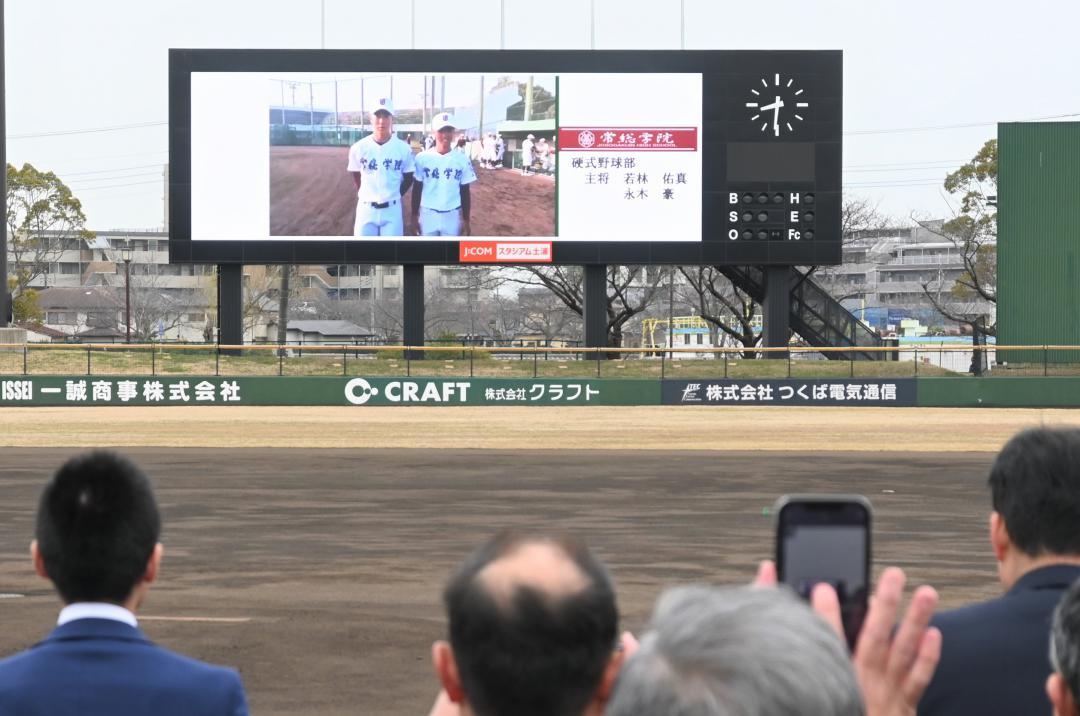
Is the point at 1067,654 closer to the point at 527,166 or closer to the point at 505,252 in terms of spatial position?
the point at 505,252

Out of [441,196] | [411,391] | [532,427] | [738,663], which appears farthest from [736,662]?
[441,196]

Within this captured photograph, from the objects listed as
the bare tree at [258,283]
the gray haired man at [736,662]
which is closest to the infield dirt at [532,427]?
the gray haired man at [736,662]

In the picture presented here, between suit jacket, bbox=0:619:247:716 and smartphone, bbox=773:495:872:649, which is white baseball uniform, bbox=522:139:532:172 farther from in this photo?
smartphone, bbox=773:495:872:649

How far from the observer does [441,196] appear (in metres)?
43.8

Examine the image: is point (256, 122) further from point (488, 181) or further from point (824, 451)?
point (824, 451)

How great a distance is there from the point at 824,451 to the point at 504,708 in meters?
25.9

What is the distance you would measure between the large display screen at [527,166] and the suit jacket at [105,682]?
40.3 meters

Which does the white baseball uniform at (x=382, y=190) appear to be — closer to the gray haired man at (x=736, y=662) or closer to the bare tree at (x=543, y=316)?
the gray haired man at (x=736, y=662)

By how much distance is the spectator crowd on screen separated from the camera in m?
1.87

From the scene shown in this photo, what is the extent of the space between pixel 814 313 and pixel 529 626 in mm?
48282

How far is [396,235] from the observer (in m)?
43.8

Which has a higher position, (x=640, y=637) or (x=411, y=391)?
(x=640, y=637)

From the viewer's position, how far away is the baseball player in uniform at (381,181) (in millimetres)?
43781

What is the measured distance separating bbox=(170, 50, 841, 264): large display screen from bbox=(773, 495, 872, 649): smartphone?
4084 cm
